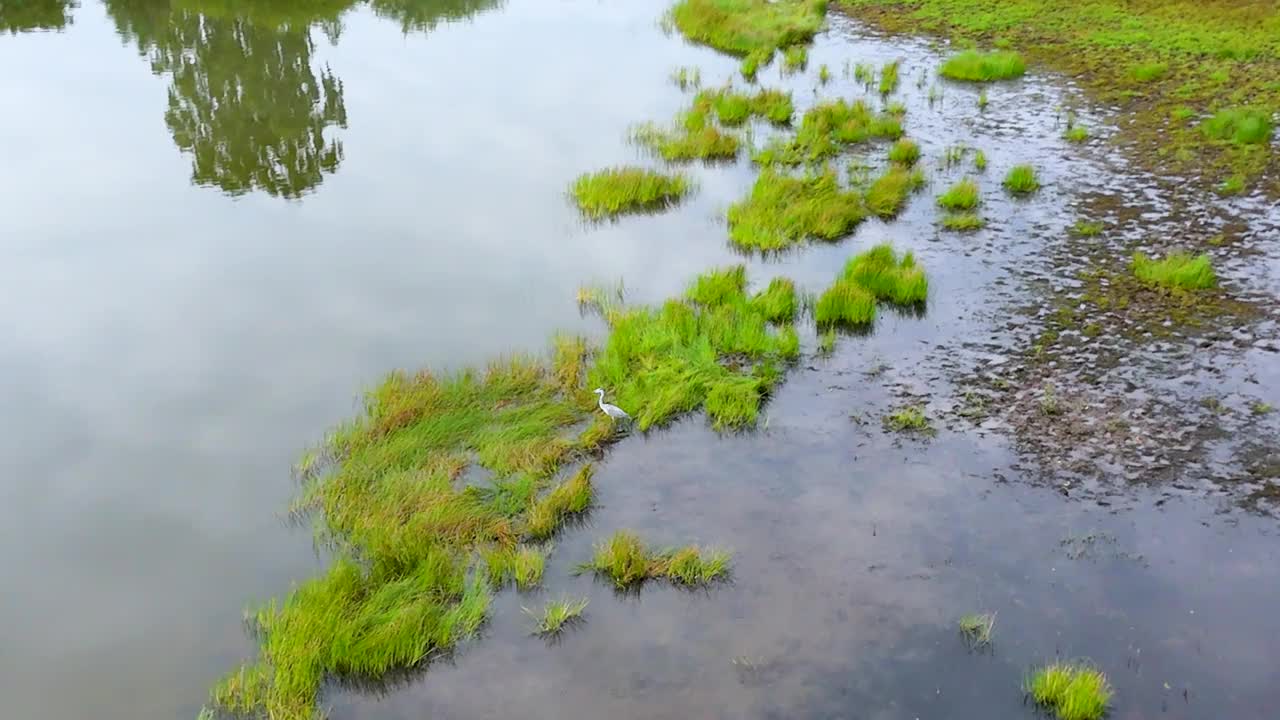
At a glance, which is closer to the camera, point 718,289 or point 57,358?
point 57,358

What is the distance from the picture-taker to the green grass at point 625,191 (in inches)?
651

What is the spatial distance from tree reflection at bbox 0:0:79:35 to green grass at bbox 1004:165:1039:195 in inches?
1095

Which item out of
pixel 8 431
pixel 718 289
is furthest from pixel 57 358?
pixel 718 289

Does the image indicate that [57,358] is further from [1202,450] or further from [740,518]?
[1202,450]

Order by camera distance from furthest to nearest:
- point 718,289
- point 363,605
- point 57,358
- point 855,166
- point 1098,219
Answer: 1. point 855,166
2. point 1098,219
3. point 718,289
4. point 57,358
5. point 363,605

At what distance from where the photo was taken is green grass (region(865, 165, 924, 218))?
1577 cm

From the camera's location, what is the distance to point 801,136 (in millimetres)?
18906

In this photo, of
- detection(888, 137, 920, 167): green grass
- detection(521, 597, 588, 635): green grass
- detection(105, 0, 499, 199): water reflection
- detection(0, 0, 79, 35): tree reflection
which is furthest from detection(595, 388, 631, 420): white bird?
detection(0, 0, 79, 35): tree reflection

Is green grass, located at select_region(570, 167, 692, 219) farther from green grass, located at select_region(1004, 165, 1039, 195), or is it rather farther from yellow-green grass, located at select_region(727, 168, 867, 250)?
green grass, located at select_region(1004, 165, 1039, 195)

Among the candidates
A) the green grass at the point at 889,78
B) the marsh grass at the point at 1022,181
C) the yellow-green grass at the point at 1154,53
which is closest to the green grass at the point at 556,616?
the marsh grass at the point at 1022,181

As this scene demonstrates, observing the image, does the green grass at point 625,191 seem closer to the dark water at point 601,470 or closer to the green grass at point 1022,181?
the dark water at point 601,470

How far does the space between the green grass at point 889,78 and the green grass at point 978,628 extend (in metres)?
16.0

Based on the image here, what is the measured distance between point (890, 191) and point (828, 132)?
3.64m

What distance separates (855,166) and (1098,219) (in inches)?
172
